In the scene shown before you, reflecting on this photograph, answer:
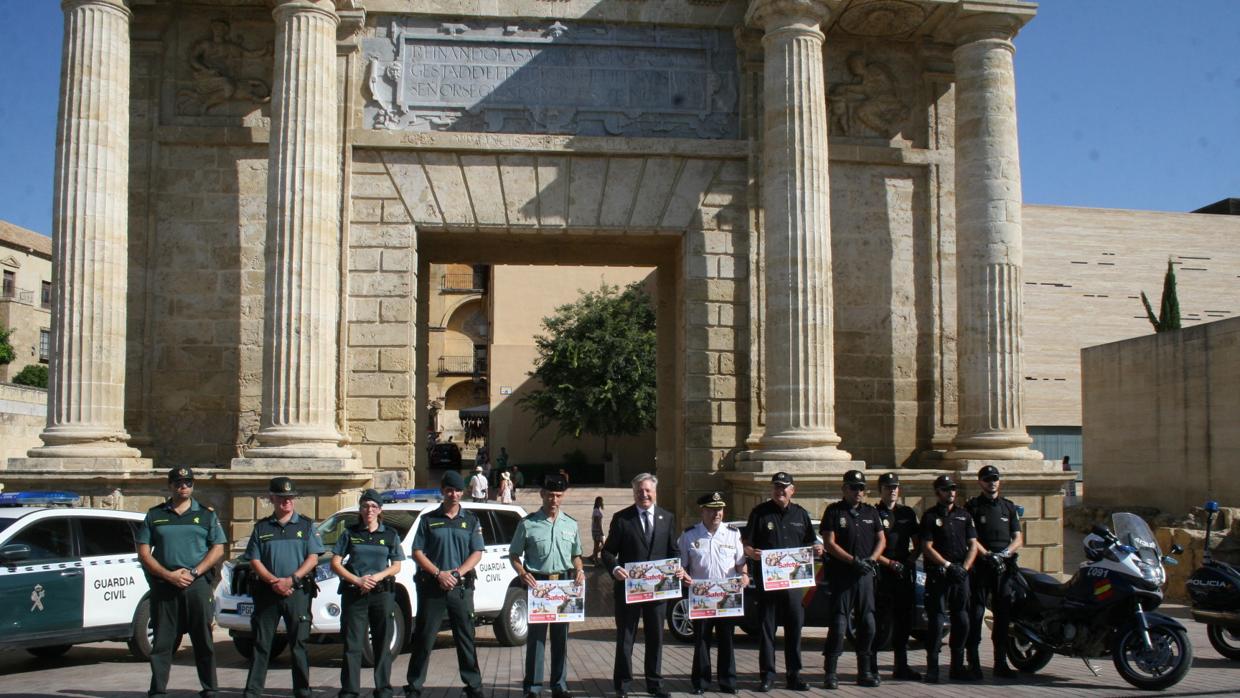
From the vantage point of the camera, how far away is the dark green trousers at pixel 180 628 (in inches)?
328

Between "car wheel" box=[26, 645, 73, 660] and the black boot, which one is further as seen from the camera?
"car wheel" box=[26, 645, 73, 660]

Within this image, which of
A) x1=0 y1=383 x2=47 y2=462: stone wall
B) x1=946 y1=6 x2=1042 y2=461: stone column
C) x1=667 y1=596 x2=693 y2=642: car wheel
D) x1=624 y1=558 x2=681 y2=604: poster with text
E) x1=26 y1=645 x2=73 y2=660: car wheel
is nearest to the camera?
x1=624 y1=558 x2=681 y2=604: poster with text

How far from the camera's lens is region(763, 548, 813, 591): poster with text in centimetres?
907

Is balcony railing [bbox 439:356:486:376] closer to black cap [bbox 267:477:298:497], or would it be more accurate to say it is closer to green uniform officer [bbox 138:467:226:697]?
green uniform officer [bbox 138:467:226:697]

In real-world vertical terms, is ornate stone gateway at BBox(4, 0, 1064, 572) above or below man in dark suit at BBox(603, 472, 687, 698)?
above

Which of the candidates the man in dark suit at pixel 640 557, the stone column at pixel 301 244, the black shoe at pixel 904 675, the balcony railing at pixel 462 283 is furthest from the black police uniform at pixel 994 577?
the balcony railing at pixel 462 283

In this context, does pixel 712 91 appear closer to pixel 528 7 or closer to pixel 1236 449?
pixel 528 7

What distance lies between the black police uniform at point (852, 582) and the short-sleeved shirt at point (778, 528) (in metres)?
0.25

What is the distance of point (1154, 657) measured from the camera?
369 inches

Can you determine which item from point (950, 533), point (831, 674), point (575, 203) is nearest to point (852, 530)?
point (950, 533)

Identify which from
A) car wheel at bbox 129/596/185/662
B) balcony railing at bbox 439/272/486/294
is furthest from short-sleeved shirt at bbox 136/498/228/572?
balcony railing at bbox 439/272/486/294

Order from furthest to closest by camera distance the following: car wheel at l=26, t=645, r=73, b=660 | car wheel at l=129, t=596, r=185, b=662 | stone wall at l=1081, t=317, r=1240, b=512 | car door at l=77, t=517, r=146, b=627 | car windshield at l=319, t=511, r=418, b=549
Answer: stone wall at l=1081, t=317, r=1240, b=512 < car windshield at l=319, t=511, r=418, b=549 < car wheel at l=26, t=645, r=73, b=660 < car wheel at l=129, t=596, r=185, b=662 < car door at l=77, t=517, r=146, b=627

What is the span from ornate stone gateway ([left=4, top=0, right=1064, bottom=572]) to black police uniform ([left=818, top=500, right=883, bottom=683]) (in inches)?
206

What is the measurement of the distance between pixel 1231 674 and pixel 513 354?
1527 inches
